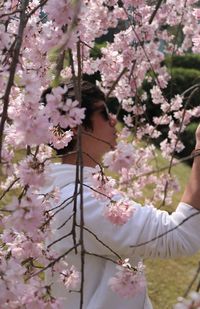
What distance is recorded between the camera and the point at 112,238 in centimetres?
159

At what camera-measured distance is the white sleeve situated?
157 centimetres

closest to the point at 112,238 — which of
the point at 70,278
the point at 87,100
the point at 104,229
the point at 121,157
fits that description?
the point at 104,229

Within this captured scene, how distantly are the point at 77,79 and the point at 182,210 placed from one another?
0.43 m

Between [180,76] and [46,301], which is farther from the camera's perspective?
[180,76]

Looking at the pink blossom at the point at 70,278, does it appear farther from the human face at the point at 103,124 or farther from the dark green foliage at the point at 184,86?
the dark green foliage at the point at 184,86

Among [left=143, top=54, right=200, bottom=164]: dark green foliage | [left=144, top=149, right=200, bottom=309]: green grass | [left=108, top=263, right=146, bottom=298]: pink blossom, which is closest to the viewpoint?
[left=108, top=263, right=146, bottom=298]: pink blossom

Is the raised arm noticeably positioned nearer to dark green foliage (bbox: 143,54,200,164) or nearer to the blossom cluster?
the blossom cluster

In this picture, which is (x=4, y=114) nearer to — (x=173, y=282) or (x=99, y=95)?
(x=99, y=95)

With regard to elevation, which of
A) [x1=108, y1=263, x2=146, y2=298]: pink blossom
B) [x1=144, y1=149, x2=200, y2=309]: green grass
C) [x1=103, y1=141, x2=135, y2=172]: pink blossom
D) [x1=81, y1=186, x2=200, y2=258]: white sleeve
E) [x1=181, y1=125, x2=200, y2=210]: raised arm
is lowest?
[x1=144, y1=149, x2=200, y2=309]: green grass

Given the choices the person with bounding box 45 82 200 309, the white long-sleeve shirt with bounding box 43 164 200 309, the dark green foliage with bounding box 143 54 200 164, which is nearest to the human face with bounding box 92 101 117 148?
the person with bounding box 45 82 200 309

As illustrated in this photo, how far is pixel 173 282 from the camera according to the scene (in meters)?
4.26

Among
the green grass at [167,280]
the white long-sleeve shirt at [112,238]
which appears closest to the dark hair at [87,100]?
the white long-sleeve shirt at [112,238]

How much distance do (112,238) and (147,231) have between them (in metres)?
0.09

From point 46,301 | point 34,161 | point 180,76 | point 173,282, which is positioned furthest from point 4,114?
point 180,76
